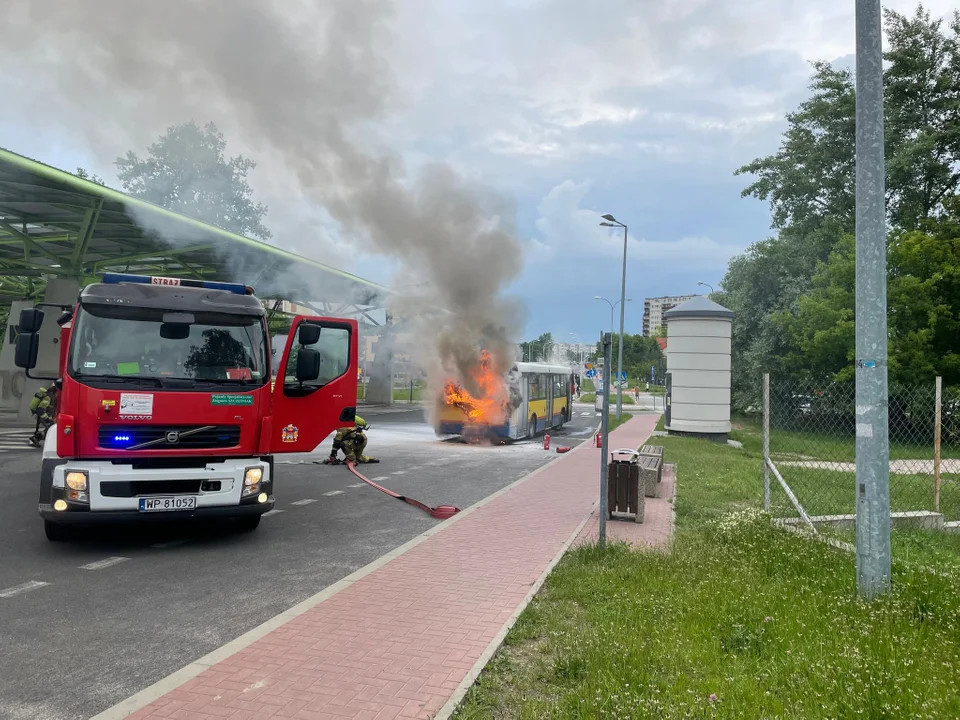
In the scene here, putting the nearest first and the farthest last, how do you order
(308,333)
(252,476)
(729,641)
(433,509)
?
(729,641) → (252,476) → (308,333) → (433,509)

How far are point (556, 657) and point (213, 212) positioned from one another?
1980 inches

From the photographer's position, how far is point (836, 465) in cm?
1385

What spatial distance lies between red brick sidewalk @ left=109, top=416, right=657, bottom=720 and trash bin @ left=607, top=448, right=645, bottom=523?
1.49m

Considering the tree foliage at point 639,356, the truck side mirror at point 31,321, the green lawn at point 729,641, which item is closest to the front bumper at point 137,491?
the truck side mirror at point 31,321

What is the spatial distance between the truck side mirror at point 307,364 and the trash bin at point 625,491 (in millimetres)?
3911

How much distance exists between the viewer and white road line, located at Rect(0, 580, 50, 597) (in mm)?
5414

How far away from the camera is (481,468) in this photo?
14312 millimetres

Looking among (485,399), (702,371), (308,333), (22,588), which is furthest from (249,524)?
(702,371)

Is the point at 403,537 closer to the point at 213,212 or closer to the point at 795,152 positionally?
the point at 795,152

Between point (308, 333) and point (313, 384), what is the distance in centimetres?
70

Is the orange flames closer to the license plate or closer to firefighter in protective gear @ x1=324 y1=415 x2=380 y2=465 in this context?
firefighter in protective gear @ x1=324 y1=415 x2=380 y2=465

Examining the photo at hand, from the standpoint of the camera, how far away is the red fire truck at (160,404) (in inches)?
249

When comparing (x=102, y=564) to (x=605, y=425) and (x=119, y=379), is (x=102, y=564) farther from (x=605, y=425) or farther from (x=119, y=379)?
(x=605, y=425)

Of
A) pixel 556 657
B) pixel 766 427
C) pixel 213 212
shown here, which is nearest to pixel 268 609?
pixel 556 657
